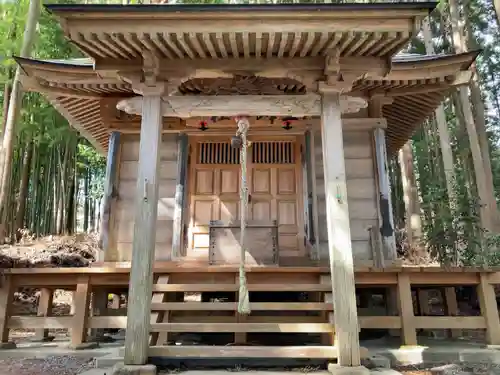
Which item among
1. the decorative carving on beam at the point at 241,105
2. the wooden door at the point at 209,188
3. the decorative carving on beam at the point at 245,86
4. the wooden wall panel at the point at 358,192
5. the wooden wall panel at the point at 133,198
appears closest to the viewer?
the decorative carving on beam at the point at 241,105

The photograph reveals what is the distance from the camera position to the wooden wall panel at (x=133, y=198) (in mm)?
6383

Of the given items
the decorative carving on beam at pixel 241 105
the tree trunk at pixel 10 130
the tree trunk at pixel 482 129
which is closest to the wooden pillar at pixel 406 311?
the decorative carving on beam at pixel 241 105

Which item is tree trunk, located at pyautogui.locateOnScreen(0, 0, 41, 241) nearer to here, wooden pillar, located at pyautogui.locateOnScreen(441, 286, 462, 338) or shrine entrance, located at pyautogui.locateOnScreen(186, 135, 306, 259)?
shrine entrance, located at pyautogui.locateOnScreen(186, 135, 306, 259)

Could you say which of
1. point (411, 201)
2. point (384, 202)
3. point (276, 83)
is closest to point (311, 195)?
point (384, 202)

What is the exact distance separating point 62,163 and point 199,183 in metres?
13.3

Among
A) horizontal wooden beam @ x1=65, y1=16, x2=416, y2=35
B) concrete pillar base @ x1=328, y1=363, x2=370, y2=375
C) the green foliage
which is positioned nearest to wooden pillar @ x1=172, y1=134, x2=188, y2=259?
horizontal wooden beam @ x1=65, y1=16, x2=416, y2=35

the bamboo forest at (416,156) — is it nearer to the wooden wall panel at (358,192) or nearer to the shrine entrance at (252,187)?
the wooden wall panel at (358,192)

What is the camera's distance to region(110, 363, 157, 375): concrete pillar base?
371 cm

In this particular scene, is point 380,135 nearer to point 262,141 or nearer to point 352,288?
point 262,141

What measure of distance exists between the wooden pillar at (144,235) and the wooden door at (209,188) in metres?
2.41

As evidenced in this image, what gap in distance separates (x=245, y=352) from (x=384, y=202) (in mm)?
3540

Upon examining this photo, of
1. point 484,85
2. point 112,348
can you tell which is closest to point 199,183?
point 112,348

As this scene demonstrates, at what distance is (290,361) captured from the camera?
4188 mm

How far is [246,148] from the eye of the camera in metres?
5.30
